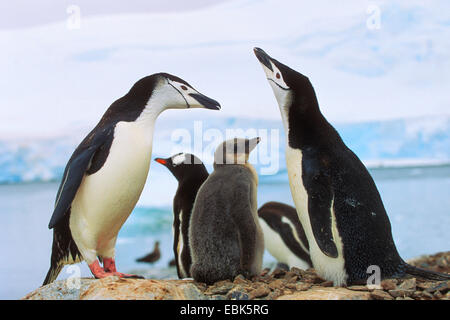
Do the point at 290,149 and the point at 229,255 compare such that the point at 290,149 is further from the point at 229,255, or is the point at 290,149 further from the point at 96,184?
the point at 96,184

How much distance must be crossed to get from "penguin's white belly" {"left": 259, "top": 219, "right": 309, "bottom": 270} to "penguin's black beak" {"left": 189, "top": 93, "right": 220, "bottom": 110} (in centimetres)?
178

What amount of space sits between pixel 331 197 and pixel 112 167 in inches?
36.2

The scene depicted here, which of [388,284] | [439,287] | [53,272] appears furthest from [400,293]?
[53,272]

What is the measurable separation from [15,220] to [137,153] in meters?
2.12

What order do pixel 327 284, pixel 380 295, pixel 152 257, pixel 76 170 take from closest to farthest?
pixel 380 295 → pixel 327 284 → pixel 76 170 → pixel 152 257

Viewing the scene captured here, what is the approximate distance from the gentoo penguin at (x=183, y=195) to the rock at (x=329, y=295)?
2.61ft

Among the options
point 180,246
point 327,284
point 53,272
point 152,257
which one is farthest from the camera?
point 152,257

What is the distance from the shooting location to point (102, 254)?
2.31 m

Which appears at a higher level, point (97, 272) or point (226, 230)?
point (226, 230)

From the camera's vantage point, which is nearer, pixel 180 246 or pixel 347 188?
pixel 347 188

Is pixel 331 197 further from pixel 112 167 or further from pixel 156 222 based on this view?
pixel 156 222

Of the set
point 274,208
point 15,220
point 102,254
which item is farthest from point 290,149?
point 15,220

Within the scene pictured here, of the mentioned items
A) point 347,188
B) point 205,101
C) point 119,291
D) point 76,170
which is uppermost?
point 205,101

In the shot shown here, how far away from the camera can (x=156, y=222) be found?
499cm
